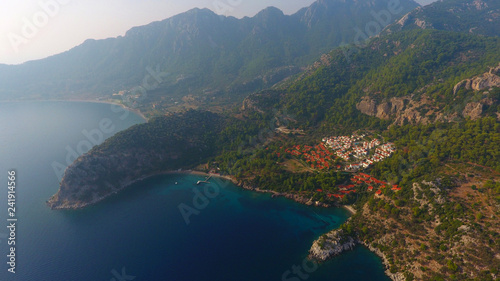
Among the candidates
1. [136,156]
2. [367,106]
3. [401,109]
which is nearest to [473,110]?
[401,109]

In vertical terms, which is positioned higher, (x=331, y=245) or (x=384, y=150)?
(x=331, y=245)

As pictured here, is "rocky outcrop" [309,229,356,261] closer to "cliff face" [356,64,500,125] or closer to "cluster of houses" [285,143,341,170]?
"cluster of houses" [285,143,341,170]

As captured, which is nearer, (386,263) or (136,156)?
(386,263)

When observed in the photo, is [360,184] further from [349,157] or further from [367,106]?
[367,106]

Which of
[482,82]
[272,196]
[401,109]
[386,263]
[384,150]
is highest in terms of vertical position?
[482,82]

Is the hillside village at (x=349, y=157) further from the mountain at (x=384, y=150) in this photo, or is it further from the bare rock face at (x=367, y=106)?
the bare rock face at (x=367, y=106)

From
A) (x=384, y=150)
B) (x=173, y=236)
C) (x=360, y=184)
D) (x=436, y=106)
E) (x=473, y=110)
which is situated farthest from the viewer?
(x=436, y=106)

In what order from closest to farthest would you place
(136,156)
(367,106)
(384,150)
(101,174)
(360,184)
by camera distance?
1. (360,184)
2. (384,150)
3. (101,174)
4. (136,156)
5. (367,106)
